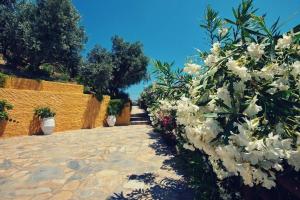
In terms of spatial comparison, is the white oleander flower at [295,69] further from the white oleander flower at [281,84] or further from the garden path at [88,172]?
the garden path at [88,172]

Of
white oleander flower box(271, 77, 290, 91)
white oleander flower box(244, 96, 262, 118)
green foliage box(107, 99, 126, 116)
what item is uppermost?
green foliage box(107, 99, 126, 116)

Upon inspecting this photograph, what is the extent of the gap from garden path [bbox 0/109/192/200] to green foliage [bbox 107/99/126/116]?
824 centimetres

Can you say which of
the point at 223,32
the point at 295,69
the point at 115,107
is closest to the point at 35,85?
the point at 115,107

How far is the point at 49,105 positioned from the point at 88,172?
25.0ft

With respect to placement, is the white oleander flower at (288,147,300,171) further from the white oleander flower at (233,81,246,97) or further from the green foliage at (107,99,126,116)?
the green foliage at (107,99,126,116)

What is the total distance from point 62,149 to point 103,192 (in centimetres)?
411

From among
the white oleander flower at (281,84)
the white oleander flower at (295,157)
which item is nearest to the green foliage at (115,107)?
the white oleander flower at (281,84)

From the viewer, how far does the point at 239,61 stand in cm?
200

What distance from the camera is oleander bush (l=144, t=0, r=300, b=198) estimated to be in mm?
1683

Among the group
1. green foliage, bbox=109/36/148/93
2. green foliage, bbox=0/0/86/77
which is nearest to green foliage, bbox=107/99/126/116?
green foliage, bbox=0/0/86/77

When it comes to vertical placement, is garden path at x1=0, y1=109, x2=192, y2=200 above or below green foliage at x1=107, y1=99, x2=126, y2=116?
below

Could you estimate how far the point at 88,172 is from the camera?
5.96m

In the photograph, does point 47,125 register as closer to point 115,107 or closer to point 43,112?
point 43,112

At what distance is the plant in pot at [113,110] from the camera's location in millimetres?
17078
